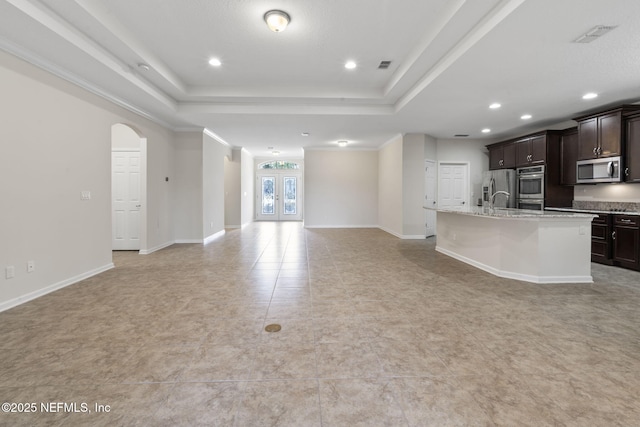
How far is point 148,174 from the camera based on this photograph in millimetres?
5566

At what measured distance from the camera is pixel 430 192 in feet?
25.5

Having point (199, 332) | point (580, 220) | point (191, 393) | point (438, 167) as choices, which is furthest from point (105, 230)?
point (438, 167)

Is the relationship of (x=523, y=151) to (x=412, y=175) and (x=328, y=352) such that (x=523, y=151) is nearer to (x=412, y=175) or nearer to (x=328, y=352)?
(x=412, y=175)

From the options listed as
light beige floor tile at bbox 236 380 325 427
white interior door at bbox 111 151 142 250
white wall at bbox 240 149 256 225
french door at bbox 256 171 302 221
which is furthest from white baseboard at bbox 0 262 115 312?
french door at bbox 256 171 302 221

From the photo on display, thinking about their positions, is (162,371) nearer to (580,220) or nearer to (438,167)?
(580,220)

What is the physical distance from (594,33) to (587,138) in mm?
3237

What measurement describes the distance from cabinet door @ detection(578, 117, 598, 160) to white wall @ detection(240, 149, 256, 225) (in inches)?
339

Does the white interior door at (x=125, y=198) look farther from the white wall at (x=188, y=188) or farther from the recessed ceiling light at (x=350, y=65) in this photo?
the recessed ceiling light at (x=350, y=65)

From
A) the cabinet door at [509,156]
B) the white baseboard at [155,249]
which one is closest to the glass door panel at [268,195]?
the white baseboard at [155,249]

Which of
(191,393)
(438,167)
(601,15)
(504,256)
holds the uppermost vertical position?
(601,15)

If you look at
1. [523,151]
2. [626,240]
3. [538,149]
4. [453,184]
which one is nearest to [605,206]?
[626,240]

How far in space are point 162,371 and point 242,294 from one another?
1466 millimetres

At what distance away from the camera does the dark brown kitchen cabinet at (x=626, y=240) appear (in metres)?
4.38

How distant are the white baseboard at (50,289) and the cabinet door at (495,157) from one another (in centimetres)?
863
